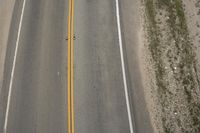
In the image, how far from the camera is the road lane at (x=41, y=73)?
18000mm

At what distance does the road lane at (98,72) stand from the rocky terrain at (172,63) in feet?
5.05

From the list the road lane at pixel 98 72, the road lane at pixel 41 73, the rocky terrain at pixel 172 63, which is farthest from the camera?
the rocky terrain at pixel 172 63

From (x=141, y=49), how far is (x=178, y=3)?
13.4ft

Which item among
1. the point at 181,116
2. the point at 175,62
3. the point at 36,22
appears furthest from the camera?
the point at 36,22

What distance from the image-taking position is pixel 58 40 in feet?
68.6

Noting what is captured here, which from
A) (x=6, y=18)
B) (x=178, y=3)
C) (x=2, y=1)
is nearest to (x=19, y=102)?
(x=6, y=18)

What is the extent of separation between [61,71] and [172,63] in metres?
5.62

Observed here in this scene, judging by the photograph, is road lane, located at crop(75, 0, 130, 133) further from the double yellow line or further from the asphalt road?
the double yellow line

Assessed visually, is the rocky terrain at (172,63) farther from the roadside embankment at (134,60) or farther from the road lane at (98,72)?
the road lane at (98,72)

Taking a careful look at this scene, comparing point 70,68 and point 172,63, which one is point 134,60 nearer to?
point 172,63

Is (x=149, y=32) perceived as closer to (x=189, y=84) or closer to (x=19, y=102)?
(x=189, y=84)

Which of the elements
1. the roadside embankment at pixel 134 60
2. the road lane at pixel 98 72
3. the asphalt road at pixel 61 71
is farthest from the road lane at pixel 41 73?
the roadside embankment at pixel 134 60

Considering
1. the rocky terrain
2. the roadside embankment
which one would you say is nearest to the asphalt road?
the roadside embankment

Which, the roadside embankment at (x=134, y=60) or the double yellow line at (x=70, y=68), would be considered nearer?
the double yellow line at (x=70, y=68)
